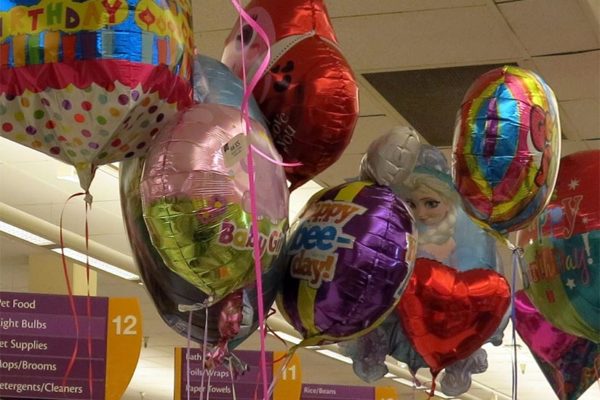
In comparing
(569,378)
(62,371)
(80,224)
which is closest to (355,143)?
(62,371)

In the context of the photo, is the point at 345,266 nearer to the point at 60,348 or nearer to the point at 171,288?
the point at 171,288

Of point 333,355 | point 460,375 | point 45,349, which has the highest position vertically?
point 460,375

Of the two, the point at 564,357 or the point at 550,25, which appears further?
the point at 550,25

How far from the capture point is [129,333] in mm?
4969

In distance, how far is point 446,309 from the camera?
2.69 meters

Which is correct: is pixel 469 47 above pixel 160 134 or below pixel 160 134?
above

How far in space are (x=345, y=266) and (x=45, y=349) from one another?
9.81 feet

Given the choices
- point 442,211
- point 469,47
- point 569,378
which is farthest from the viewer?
point 469,47

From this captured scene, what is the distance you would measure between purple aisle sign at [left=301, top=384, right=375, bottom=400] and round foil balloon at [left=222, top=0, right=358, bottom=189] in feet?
15.8

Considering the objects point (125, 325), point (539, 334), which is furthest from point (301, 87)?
point (125, 325)

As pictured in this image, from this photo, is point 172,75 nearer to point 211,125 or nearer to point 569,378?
point 211,125

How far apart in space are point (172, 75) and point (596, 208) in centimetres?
131

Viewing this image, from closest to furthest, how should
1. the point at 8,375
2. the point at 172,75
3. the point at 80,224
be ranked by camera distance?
the point at 172,75 < the point at 8,375 < the point at 80,224

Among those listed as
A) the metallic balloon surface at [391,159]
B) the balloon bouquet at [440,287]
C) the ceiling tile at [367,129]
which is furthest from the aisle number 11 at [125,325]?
the metallic balloon surface at [391,159]
